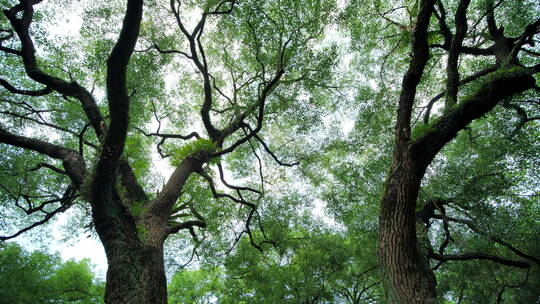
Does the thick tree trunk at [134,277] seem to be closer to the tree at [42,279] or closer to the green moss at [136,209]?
the green moss at [136,209]

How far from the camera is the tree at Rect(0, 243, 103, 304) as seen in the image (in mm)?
10311

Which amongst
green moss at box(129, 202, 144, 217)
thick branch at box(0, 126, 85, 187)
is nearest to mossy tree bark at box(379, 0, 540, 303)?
green moss at box(129, 202, 144, 217)

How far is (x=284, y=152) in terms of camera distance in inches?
425

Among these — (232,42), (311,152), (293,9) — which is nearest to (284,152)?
(311,152)

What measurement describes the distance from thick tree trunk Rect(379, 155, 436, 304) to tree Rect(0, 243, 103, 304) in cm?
1344

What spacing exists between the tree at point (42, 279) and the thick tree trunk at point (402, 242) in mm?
13435

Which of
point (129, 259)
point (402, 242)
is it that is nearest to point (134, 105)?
point (129, 259)

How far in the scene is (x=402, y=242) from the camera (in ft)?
9.96

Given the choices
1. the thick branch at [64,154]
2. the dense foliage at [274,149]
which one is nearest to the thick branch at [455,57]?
the dense foliage at [274,149]

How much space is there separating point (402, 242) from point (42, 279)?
14.9 metres

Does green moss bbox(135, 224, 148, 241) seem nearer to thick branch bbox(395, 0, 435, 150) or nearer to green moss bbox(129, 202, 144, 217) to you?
green moss bbox(129, 202, 144, 217)

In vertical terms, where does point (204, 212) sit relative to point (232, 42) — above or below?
below

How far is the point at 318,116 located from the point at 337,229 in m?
4.74

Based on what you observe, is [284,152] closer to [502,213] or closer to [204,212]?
[204,212]
